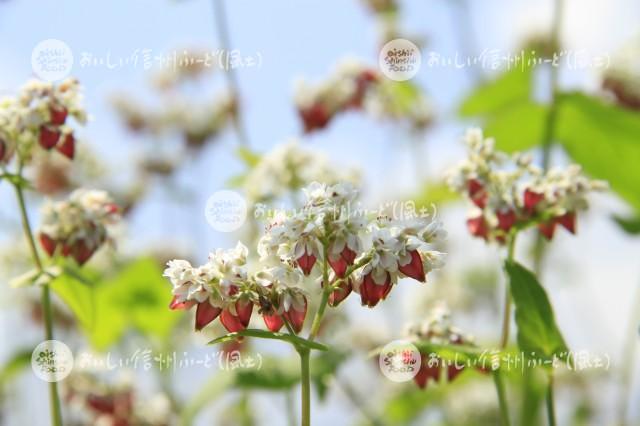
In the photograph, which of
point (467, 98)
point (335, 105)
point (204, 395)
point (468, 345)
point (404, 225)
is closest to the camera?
point (404, 225)

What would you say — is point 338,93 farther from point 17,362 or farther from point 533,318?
point 533,318

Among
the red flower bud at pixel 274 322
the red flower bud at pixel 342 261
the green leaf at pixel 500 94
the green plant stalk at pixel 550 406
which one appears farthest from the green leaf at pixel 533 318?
the green leaf at pixel 500 94

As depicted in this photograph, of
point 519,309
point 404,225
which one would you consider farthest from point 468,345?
point 404,225

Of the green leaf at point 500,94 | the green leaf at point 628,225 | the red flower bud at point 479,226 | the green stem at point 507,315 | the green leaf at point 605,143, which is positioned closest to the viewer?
the green stem at point 507,315

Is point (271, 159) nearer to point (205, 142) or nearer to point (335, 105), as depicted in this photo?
point (335, 105)

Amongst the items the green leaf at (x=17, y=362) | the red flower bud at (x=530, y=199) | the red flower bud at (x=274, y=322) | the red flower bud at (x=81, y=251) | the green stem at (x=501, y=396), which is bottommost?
the green leaf at (x=17, y=362)

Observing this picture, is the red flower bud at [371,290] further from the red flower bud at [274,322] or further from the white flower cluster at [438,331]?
the white flower cluster at [438,331]
